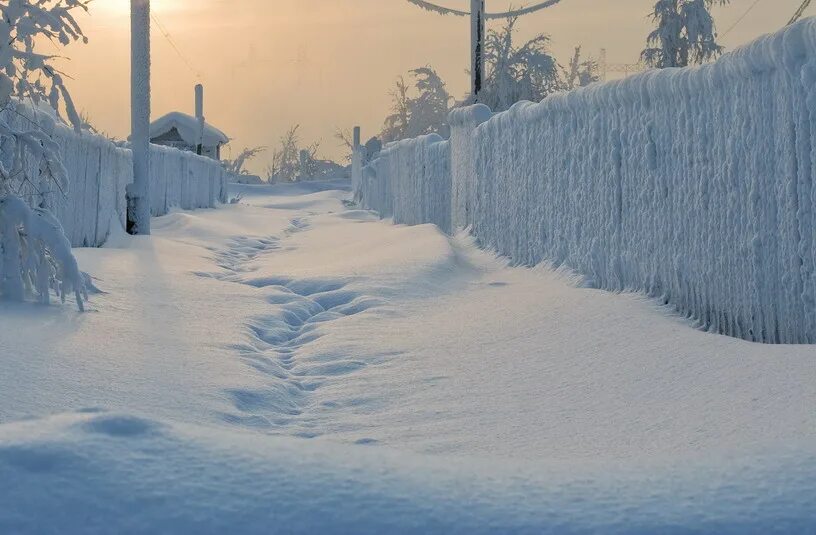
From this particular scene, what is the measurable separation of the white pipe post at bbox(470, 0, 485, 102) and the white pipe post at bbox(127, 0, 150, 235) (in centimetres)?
704

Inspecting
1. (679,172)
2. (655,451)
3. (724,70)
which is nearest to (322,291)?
(679,172)

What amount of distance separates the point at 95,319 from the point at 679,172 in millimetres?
3207

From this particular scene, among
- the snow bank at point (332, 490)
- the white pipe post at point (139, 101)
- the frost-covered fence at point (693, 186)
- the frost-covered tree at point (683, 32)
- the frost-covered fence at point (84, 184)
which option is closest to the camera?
the snow bank at point (332, 490)

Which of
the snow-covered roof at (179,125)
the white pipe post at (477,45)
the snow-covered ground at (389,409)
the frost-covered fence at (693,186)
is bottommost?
the snow-covered ground at (389,409)

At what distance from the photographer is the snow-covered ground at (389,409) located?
1.77 m

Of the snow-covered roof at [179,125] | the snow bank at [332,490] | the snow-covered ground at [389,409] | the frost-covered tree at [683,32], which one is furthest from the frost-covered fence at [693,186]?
the snow-covered roof at [179,125]

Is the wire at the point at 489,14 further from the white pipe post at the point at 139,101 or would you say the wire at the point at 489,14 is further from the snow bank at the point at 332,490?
the snow bank at the point at 332,490

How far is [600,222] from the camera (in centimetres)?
664

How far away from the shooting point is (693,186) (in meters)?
5.32

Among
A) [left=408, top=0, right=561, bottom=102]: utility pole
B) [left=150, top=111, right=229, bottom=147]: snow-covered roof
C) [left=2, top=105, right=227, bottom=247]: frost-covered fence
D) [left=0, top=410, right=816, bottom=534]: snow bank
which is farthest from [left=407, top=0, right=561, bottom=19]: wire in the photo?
[left=150, top=111, right=229, bottom=147]: snow-covered roof

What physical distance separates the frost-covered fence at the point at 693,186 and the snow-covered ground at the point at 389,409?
29cm

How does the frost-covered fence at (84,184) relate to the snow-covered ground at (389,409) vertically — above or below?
above

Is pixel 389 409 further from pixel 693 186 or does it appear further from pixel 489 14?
pixel 489 14

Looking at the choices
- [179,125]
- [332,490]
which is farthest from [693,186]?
[179,125]
